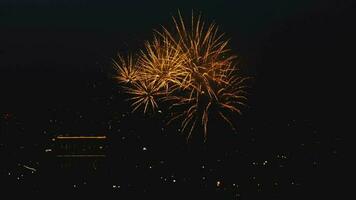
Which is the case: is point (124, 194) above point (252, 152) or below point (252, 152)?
below

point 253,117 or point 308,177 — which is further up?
point 253,117

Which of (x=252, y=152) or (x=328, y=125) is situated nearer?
(x=252, y=152)

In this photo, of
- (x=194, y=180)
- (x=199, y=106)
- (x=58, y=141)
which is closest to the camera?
(x=194, y=180)

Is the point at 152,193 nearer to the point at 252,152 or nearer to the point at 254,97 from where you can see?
the point at 252,152

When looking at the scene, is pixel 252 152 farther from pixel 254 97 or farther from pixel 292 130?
pixel 254 97

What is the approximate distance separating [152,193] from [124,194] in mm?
561

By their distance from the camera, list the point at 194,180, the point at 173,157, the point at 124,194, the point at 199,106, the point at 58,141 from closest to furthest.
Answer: the point at 124,194 → the point at 194,180 → the point at 199,106 → the point at 173,157 → the point at 58,141

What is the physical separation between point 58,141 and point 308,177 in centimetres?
770

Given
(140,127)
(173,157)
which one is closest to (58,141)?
(140,127)

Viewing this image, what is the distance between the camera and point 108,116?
18.8 meters

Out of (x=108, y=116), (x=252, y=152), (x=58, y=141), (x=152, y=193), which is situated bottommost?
(x=152, y=193)

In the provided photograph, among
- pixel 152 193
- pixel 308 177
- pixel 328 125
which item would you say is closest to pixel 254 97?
pixel 328 125

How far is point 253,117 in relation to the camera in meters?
17.2

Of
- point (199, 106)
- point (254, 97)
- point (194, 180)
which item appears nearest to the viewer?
point (194, 180)
